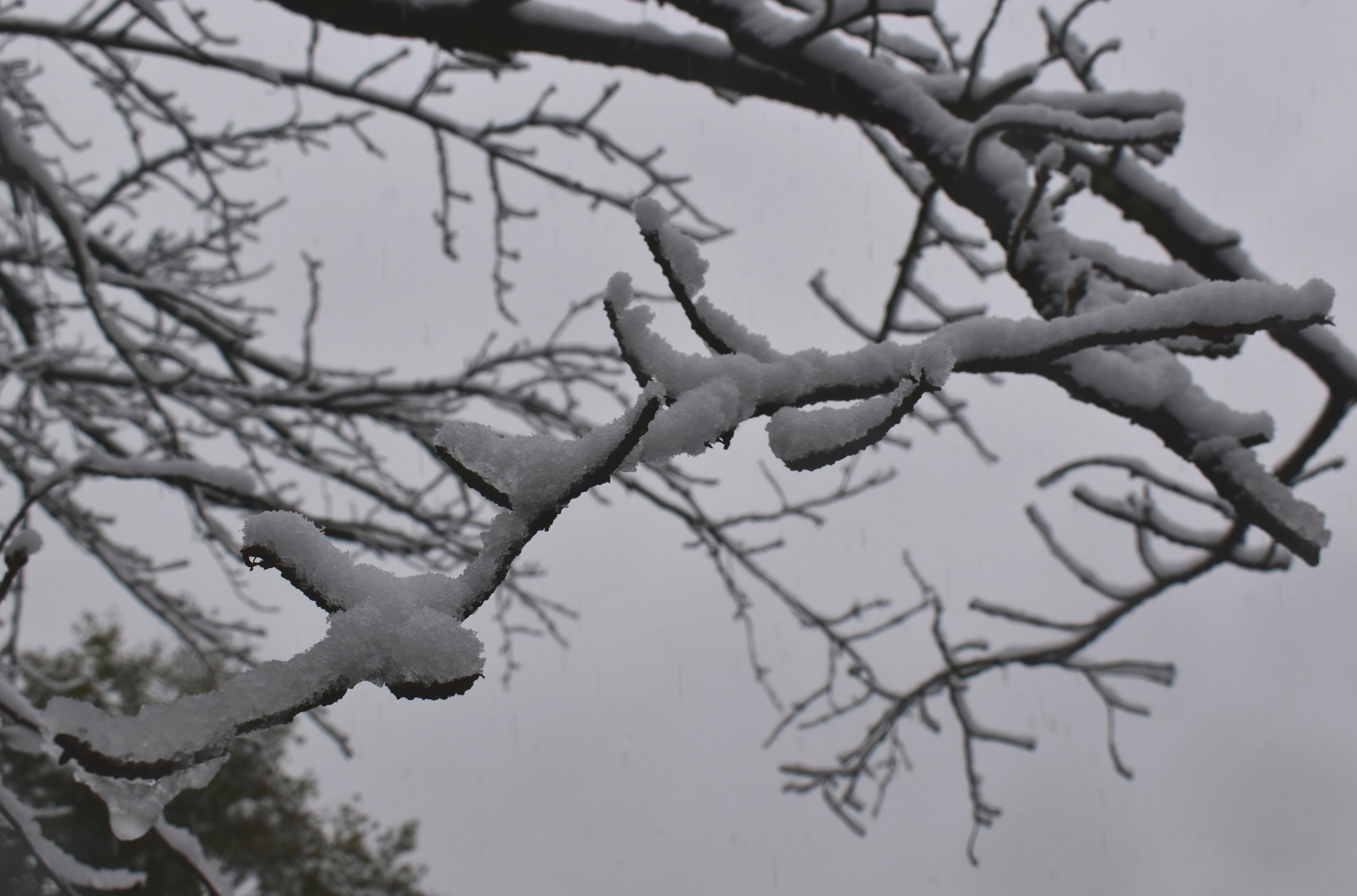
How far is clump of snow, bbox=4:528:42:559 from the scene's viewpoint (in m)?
1.18

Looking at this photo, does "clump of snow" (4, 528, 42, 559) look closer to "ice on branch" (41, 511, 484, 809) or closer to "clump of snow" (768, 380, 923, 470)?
"ice on branch" (41, 511, 484, 809)

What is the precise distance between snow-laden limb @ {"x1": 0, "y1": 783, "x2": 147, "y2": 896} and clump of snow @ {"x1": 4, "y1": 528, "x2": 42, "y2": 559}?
0.69 metres

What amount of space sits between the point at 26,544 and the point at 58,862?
3.14ft

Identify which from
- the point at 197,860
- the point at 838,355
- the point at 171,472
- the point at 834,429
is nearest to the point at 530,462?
the point at 834,429

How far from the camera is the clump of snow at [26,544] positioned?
46.6 inches

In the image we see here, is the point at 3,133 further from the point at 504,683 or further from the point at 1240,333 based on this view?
the point at 1240,333

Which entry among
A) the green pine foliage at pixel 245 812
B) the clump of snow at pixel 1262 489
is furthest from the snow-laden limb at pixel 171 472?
the green pine foliage at pixel 245 812

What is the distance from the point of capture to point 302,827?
19875 millimetres

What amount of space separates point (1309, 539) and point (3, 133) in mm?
4400

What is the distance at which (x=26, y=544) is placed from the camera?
3.91ft

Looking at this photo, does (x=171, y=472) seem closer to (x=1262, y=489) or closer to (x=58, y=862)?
(x=58, y=862)

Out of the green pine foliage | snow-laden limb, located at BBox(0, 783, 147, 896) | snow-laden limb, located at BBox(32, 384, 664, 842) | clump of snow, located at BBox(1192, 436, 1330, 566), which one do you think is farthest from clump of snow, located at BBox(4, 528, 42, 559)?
the green pine foliage

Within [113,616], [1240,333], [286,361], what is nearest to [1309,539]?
[1240,333]

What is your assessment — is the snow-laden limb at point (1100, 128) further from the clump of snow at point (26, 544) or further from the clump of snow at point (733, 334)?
the clump of snow at point (26, 544)
